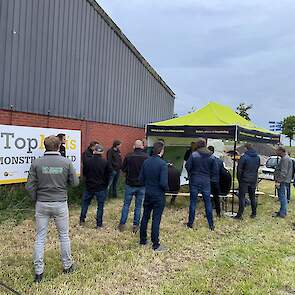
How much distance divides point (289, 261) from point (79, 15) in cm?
873

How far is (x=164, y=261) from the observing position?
5383 millimetres

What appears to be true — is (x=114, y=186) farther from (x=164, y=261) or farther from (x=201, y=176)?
(x=164, y=261)

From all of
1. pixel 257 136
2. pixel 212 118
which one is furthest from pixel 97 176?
pixel 257 136

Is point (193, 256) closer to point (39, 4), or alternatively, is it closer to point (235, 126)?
point (235, 126)

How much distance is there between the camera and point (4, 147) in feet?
26.1

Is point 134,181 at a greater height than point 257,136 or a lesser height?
lesser

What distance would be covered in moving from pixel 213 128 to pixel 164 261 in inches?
192

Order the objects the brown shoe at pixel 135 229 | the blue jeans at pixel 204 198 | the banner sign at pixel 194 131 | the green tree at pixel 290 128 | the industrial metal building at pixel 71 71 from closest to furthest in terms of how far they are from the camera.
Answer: the brown shoe at pixel 135 229, the blue jeans at pixel 204 198, the industrial metal building at pixel 71 71, the banner sign at pixel 194 131, the green tree at pixel 290 128

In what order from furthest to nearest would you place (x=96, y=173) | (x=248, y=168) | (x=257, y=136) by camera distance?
(x=257, y=136), (x=248, y=168), (x=96, y=173)

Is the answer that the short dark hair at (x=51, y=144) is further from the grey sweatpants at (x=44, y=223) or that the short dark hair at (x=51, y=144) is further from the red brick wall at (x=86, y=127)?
the red brick wall at (x=86, y=127)

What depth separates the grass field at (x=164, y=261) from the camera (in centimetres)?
442

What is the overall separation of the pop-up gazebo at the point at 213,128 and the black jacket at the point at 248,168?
0.74 m

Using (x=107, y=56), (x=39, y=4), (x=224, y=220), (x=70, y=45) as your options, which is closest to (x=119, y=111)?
(x=107, y=56)

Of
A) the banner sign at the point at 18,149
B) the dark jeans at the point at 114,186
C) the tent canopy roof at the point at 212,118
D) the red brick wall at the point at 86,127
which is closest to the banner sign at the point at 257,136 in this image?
the tent canopy roof at the point at 212,118
